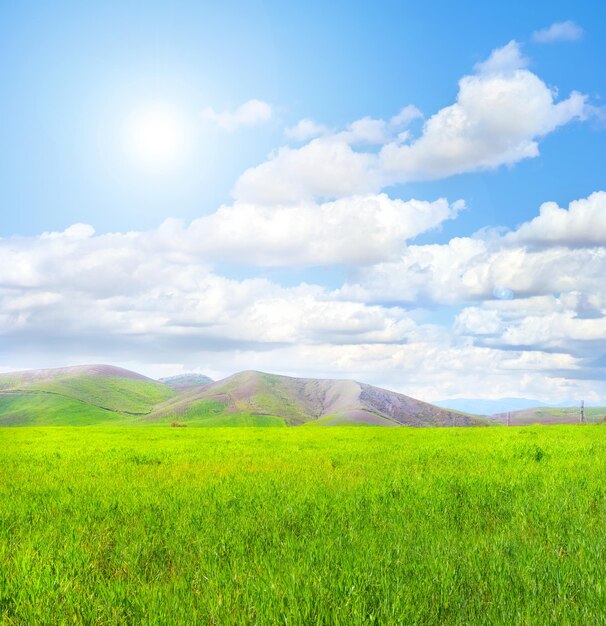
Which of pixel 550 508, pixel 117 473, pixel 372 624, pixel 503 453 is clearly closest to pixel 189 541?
pixel 372 624

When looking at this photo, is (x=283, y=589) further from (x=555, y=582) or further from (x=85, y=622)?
(x=555, y=582)

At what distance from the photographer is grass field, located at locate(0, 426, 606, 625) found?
470 cm

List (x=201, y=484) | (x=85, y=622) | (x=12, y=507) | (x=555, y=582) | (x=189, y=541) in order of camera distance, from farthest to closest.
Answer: (x=201, y=484), (x=12, y=507), (x=189, y=541), (x=555, y=582), (x=85, y=622)

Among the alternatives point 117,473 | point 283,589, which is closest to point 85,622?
point 283,589

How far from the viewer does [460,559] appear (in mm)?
5980

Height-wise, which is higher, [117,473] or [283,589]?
[283,589]

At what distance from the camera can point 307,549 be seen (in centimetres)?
638

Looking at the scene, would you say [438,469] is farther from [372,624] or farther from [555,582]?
[372,624]

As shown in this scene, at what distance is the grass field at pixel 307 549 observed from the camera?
4699mm

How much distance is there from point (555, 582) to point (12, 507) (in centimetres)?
913

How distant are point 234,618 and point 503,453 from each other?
1618 cm

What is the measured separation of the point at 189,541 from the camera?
6.96 metres

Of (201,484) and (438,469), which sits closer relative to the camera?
(201,484)

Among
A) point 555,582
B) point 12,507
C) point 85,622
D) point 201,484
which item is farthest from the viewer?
point 201,484
